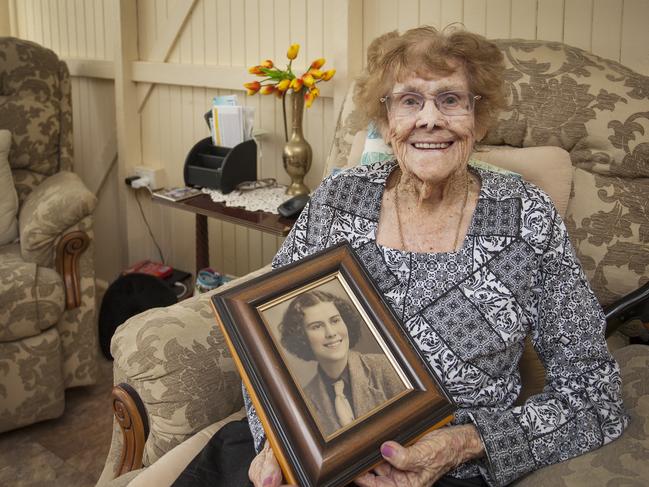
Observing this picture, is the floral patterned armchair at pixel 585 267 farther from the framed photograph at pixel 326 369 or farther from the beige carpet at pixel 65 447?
the beige carpet at pixel 65 447

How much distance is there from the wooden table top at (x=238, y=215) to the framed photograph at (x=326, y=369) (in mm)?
972

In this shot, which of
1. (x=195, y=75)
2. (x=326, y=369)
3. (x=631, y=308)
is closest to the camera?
(x=326, y=369)

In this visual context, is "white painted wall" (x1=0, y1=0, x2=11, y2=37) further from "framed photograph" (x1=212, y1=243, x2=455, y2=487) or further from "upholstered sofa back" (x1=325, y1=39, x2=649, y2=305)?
"framed photograph" (x1=212, y1=243, x2=455, y2=487)

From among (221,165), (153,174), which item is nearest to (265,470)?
(221,165)

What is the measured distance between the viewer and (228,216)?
2.17m

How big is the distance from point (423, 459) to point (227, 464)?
35 centimetres

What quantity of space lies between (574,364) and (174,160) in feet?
7.46

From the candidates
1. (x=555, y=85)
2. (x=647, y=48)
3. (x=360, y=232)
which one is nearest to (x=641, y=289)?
(x=555, y=85)

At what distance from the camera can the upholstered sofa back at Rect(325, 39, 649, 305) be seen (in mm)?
1433

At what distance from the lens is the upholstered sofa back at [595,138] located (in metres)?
1.43

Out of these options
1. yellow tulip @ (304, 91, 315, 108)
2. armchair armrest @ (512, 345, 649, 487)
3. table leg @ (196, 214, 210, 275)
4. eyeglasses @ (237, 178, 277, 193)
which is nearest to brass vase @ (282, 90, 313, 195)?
yellow tulip @ (304, 91, 315, 108)

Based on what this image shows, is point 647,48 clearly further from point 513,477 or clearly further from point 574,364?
point 513,477

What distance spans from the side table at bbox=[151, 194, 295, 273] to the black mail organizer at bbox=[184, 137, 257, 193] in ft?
0.23

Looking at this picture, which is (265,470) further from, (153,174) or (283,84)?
(153,174)
